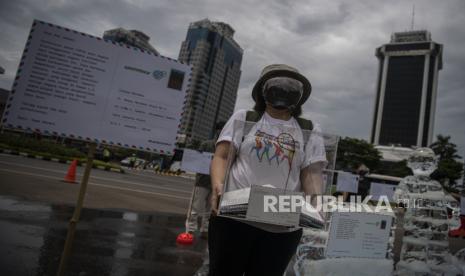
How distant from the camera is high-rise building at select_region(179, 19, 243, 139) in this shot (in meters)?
118

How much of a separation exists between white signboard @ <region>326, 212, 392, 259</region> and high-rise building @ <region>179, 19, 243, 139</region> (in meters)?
111

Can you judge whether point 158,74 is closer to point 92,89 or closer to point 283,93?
point 92,89

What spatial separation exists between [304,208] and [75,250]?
3.28 m

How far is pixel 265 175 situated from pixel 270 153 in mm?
111

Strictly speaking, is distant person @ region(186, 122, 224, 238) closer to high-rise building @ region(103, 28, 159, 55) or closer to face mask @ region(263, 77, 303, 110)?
face mask @ region(263, 77, 303, 110)

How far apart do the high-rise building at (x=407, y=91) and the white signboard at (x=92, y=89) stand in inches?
4438

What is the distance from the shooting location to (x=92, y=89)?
2957 mm

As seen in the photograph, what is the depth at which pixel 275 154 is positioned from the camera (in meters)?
1.55

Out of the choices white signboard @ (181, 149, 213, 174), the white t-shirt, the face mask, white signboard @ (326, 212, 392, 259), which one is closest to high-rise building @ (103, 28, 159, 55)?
white signboard @ (181, 149, 213, 174)

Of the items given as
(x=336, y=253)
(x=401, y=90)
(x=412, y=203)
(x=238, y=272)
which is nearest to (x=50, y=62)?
(x=238, y=272)

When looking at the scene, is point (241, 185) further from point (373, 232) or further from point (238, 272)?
point (373, 232)

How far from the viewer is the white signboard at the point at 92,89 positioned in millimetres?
2787

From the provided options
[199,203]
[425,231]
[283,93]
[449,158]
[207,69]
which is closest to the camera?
[283,93]

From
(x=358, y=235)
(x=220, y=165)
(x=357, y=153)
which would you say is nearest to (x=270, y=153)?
(x=220, y=165)
